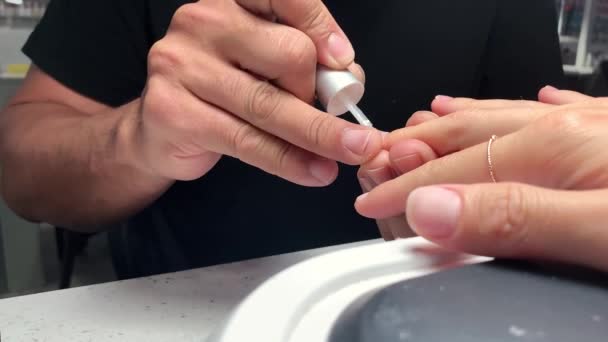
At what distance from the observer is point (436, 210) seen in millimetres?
284

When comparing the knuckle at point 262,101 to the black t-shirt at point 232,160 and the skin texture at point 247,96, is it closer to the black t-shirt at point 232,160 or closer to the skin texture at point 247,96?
the skin texture at point 247,96

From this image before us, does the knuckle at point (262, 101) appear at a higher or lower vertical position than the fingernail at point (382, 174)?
higher

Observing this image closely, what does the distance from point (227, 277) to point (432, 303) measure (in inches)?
11.1

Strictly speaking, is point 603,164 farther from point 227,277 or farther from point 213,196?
point 213,196

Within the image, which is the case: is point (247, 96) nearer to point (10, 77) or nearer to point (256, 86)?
point (256, 86)

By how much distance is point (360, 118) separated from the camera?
1.40 ft

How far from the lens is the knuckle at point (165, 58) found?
0.42 meters

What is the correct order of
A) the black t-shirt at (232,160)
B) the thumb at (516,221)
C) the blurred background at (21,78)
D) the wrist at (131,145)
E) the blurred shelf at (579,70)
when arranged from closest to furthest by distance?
the thumb at (516,221), the wrist at (131,145), the black t-shirt at (232,160), the blurred background at (21,78), the blurred shelf at (579,70)

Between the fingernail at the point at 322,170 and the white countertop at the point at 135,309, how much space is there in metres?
0.11

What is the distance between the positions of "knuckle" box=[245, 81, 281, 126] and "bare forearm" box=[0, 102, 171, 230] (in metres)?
0.18

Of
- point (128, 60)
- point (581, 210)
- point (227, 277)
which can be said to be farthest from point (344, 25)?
point (581, 210)

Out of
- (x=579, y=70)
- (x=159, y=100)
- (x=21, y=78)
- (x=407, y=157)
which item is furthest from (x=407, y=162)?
(x=579, y=70)

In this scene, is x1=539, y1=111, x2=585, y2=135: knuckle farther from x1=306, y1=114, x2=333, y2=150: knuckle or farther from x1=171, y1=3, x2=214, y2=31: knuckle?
x1=171, y1=3, x2=214, y2=31: knuckle

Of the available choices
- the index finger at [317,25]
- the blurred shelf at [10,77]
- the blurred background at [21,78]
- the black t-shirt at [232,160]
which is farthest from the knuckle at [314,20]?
the blurred shelf at [10,77]
